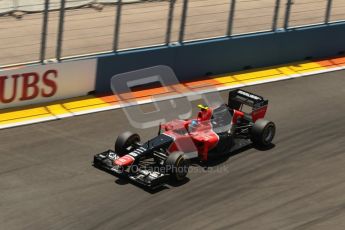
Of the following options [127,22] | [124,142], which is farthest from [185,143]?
[127,22]

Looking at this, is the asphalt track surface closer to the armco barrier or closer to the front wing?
the front wing

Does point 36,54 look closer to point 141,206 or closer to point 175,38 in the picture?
point 175,38

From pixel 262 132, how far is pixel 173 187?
2495mm

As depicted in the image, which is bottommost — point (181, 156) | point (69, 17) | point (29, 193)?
point (29, 193)

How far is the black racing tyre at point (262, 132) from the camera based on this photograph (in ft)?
47.1

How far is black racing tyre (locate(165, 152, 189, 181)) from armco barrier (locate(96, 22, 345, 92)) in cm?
532

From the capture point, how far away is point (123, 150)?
13.7 m

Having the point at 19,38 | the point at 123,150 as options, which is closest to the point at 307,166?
the point at 123,150

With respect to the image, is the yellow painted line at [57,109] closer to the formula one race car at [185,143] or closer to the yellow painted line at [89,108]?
the yellow painted line at [89,108]

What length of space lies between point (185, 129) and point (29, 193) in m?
3.25

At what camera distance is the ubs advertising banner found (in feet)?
53.2

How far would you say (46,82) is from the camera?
16719 mm

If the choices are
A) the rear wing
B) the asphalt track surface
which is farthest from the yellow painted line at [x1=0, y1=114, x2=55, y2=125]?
the rear wing

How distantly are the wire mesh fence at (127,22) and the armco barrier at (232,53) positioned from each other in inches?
12.1
